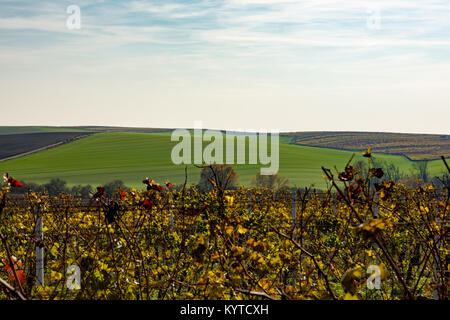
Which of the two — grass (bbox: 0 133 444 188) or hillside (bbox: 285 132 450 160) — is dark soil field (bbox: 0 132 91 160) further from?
hillside (bbox: 285 132 450 160)

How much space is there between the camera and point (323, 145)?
3268 inches

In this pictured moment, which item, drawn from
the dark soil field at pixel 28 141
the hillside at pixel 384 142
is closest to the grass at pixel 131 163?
the dark soil field at pixel 28 141

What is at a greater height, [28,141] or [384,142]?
[384,142]

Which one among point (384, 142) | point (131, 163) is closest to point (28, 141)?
point (131, 163)

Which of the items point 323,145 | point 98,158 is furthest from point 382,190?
point 323,145

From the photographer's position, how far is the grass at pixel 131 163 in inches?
2282

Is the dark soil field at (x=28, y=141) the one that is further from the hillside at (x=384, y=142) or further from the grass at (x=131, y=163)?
the hillside at (x=384, y=142)

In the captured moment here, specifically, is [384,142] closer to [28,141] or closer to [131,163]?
[131,163]

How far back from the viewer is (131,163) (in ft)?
210

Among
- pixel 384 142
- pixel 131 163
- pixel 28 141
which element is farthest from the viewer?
pixel 384 142

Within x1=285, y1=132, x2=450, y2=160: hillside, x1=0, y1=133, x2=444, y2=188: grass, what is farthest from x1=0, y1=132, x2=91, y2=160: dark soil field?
x1=285, y1=132, x2=450, y2=160: hillside

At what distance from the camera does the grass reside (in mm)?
57969

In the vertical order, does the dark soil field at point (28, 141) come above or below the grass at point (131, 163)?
above
